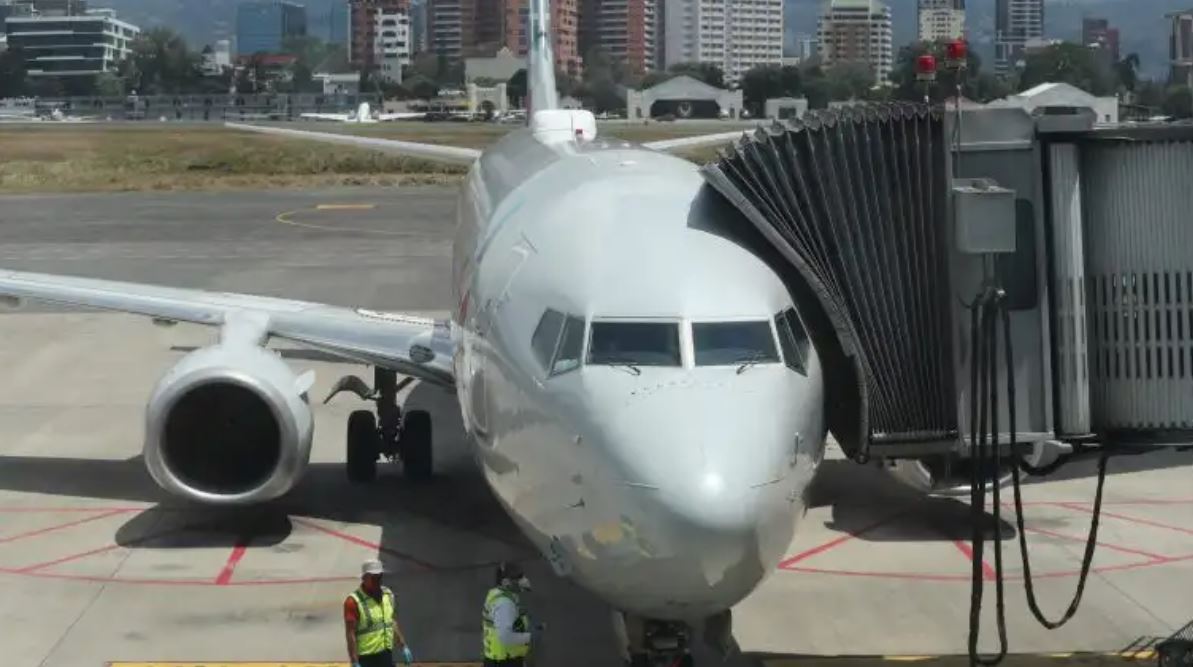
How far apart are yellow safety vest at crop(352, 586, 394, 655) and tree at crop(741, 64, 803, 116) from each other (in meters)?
74.5

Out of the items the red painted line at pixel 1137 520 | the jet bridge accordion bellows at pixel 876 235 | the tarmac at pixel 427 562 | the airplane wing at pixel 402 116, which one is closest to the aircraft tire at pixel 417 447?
the tarmac at pixel 427 562

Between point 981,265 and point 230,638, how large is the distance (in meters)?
7.14

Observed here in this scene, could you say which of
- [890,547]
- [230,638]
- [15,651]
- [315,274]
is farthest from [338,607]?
[315,274]

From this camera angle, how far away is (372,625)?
1242 centimetres

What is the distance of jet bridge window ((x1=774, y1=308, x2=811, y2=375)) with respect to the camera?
11.4 meters

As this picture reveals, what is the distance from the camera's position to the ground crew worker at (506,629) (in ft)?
39.8

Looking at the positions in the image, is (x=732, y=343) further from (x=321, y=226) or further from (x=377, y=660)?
(x=321, y=226)

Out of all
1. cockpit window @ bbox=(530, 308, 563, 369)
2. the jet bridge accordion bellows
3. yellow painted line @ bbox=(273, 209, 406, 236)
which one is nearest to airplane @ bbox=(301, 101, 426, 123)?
yellow painted line @ bbox=(273, 209, 406, 236)

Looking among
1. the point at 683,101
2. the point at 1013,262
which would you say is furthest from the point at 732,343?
the point at 683,101

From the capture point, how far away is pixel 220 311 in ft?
67.4

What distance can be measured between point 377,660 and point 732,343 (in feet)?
12.1

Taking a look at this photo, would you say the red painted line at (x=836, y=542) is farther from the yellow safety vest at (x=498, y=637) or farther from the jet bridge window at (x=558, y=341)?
the jet bridge window at (x=558, y=341)

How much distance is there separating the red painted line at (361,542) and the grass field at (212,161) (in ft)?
184

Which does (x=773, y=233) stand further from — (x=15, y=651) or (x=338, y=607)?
(x=15, y=651)
